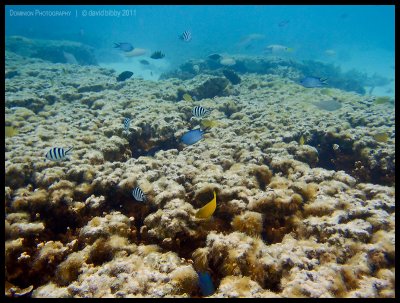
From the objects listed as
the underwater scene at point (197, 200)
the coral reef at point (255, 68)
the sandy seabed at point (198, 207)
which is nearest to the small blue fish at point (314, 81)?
the underwater scene at point (197, 200)

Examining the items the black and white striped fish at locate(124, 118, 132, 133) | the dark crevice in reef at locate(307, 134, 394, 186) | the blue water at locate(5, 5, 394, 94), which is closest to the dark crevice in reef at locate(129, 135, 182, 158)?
the black and white striped fish at locate(124, 118, 132, 133)

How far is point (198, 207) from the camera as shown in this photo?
4.00 m

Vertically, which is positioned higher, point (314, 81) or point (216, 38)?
point (216, 38)

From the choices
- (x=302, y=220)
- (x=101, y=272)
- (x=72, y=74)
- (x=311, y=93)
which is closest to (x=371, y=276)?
(x=302, y=220)

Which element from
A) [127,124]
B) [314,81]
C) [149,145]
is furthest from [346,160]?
[127,124]

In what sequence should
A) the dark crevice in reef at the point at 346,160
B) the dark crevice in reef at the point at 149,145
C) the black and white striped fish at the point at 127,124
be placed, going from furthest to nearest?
the dark crevice in reef at the point at 149,145
the black and white striped fish at the point at 127,124
the dark crevice in reef at the point at 346,160

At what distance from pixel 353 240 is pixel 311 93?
862 cm

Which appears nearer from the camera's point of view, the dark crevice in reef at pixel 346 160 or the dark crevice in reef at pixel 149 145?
the dark crevice in reef at pixel 346 160

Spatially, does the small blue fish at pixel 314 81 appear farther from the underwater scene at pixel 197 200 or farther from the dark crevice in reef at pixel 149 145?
the dark crevice in reef at pixel 149 145

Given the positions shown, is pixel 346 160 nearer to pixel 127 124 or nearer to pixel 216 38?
pixel 127 124

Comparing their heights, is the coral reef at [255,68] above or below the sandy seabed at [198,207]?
above

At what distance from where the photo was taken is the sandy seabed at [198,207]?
284cm

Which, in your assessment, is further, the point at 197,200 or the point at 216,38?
the point at 216,38

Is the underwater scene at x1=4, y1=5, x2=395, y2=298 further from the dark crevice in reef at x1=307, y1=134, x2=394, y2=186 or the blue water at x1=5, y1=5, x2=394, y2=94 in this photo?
the blue water at x1=5, y1=5, x2=394, y2=94
